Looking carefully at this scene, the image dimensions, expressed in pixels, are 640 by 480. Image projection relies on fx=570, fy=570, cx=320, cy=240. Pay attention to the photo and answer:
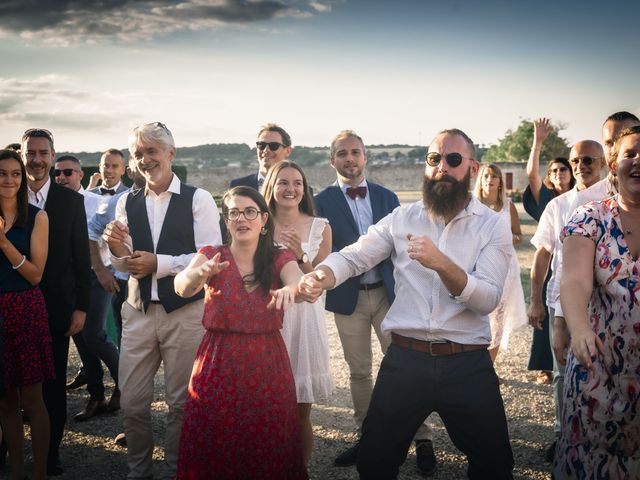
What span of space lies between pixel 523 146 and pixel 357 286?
61.6 metres

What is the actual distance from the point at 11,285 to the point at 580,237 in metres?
3.50

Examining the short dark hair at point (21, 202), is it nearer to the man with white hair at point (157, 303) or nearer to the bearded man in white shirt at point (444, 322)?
the man with white hair at point (157, 303)

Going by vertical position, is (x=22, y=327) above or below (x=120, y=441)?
above

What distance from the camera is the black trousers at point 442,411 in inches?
118

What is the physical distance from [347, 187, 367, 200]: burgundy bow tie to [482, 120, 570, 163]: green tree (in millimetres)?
44150

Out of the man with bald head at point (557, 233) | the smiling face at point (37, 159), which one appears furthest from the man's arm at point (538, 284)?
the smiling face at point (37, 159)

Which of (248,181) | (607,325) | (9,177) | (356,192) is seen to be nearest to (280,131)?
(248,181)

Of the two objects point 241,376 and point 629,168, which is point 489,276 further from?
point 241,376

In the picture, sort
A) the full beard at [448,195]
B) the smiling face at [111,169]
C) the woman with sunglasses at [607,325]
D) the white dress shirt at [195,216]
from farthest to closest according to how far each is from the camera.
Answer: the smiling face at [111,169], the white dress shirt at [195,216], the full beard at [448,195], the woman with sunglasses at [607,325]

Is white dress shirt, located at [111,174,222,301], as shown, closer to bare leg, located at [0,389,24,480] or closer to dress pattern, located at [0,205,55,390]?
dress pattern, located at [0,205,55,390]

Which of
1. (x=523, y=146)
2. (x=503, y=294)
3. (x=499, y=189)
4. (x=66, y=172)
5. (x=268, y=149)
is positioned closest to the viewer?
(x=268, y=149)

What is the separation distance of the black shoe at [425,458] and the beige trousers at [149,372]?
1.82m

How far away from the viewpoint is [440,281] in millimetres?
3188

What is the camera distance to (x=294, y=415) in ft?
10.6
